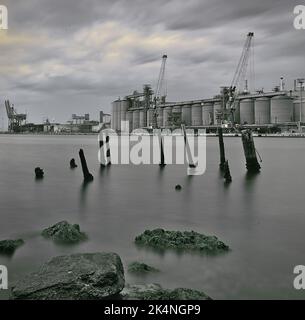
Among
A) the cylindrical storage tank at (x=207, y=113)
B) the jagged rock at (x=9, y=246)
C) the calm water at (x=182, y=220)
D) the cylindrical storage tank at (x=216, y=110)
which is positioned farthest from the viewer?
the cylindrical storage tank at (x=207, y=113)

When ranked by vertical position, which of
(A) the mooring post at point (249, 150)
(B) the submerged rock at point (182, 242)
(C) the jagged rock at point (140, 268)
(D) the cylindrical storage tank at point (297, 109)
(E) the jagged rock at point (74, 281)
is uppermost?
(D) the cylindrical storage tank at point (297, 109)

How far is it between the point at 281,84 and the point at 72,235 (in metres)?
177

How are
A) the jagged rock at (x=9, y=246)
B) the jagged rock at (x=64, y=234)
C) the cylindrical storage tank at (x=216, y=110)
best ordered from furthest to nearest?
the cylindrical storage tank at (x=216, y=110)
the jagged rock at (x=64, y=234)
the jagged rock at (x=9, y=246)

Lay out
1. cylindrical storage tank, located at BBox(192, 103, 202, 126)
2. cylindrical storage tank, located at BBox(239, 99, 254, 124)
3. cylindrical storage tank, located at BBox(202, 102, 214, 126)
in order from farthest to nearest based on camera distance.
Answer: cylindrical storage tank, located at BBox(192, 103, 202, 126) < cylindrical storage tank, located at BBox(202, 102, 214, 126) < cylindrical storage tank, located at BBox(239, 99, 254, 124)

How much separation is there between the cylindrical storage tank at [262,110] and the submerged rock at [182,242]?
503 feet

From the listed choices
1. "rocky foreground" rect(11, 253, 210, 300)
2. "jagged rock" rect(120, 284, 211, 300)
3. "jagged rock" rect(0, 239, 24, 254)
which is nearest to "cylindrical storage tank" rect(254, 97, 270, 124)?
"jagged rock" rect(0, 239, 24, 254)

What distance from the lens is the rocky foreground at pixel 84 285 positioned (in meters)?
7.43

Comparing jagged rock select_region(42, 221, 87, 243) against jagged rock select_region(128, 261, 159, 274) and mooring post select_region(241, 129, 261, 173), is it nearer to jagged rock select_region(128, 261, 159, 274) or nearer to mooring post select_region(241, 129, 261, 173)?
jagged rock select_region(128, 261, 159, 274)

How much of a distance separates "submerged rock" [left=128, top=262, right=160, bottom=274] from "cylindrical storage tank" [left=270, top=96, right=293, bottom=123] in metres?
151

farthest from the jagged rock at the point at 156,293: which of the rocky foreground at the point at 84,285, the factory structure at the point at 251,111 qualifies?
the factory structure at the point at 251,111

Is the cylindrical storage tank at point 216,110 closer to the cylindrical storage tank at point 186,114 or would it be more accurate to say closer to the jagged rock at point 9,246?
the cylindrical storage tank at point 186,114

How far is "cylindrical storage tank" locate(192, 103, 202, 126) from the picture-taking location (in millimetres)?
187125

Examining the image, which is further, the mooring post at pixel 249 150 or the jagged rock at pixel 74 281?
the mooring post at pixel 249 150
